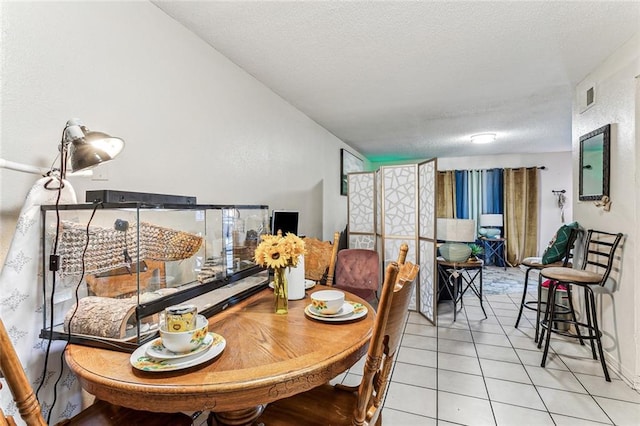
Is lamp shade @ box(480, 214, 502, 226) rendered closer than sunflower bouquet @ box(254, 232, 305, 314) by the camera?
No

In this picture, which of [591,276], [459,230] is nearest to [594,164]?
[591,276]

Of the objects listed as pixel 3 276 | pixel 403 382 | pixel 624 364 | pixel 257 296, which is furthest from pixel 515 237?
pixel 3 276

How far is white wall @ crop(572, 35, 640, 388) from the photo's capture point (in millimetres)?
2117

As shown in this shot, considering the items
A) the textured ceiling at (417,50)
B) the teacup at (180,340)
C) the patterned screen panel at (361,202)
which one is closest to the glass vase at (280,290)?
the teacup at (180,340)

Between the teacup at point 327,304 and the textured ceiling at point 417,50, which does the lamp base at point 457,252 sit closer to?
the textured ceiling at point 417,50

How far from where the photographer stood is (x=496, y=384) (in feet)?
7.22

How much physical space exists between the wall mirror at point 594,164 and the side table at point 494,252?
382 cm

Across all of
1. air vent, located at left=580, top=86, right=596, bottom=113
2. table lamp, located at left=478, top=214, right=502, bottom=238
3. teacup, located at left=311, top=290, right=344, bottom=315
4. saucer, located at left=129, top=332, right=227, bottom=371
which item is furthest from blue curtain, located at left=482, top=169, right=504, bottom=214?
saucer, located at left=129, top=332, right=227, bottom=371

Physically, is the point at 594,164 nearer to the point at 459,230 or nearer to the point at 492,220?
the point at 459,230

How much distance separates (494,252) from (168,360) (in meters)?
7.00

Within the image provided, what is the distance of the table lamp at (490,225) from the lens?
6.47m

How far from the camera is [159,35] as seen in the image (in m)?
1.79

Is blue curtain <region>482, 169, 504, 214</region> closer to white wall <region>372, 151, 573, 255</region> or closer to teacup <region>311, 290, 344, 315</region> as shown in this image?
white wall <region>372, 151, 573, 255</region>

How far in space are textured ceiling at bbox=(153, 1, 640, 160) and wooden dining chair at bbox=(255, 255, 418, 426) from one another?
1595 millimetres
